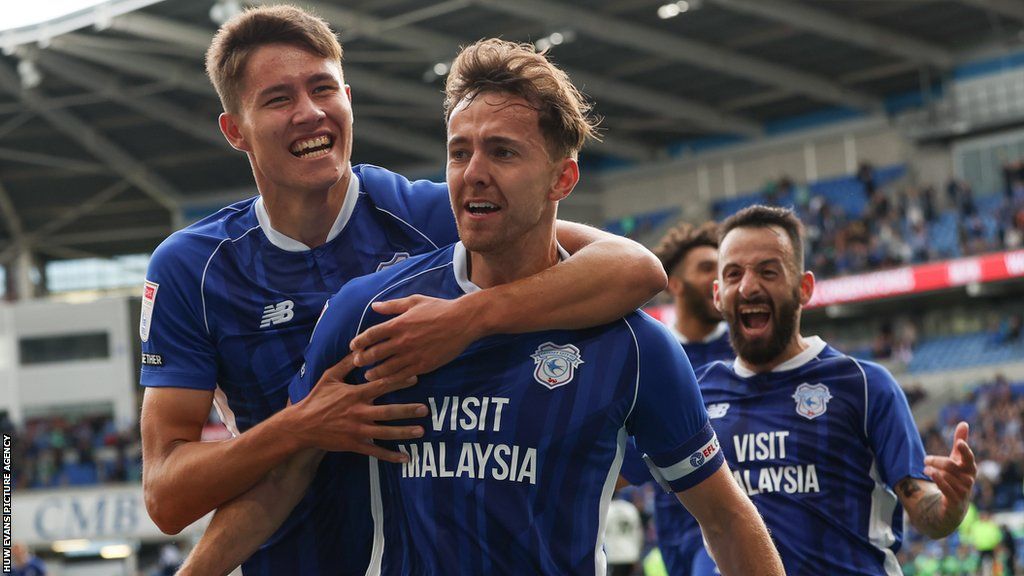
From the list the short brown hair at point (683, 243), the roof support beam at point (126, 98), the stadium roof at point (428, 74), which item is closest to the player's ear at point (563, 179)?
the short brown hair at point (683, 243)

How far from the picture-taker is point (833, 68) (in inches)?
1316

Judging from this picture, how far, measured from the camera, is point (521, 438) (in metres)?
2.96

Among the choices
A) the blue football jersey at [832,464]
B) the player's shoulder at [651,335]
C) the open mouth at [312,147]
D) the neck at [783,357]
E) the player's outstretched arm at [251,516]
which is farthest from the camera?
the neck at [783,357]

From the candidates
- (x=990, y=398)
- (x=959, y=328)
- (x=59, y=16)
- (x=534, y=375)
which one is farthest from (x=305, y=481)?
(x=959, y=328)

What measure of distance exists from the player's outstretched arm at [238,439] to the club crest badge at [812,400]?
2516mm

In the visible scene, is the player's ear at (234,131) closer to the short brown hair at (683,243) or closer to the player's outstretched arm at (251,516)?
the player's outstretched arm at (251,516)

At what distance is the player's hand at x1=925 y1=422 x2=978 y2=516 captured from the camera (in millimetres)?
4434

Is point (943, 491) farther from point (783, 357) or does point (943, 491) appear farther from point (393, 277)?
point (393, 277)

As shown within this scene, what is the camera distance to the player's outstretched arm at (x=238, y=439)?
2.99 m

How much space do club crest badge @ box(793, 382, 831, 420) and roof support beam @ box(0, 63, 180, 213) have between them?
102ft

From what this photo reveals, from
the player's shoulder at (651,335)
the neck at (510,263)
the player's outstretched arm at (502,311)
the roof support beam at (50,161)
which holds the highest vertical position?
the roof support beam at (50,161)

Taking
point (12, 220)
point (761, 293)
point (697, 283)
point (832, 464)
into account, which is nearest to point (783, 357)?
point (761, 293)

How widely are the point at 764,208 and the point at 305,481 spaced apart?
2768mm

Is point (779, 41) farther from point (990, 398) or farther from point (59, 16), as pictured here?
point (59, 16)
